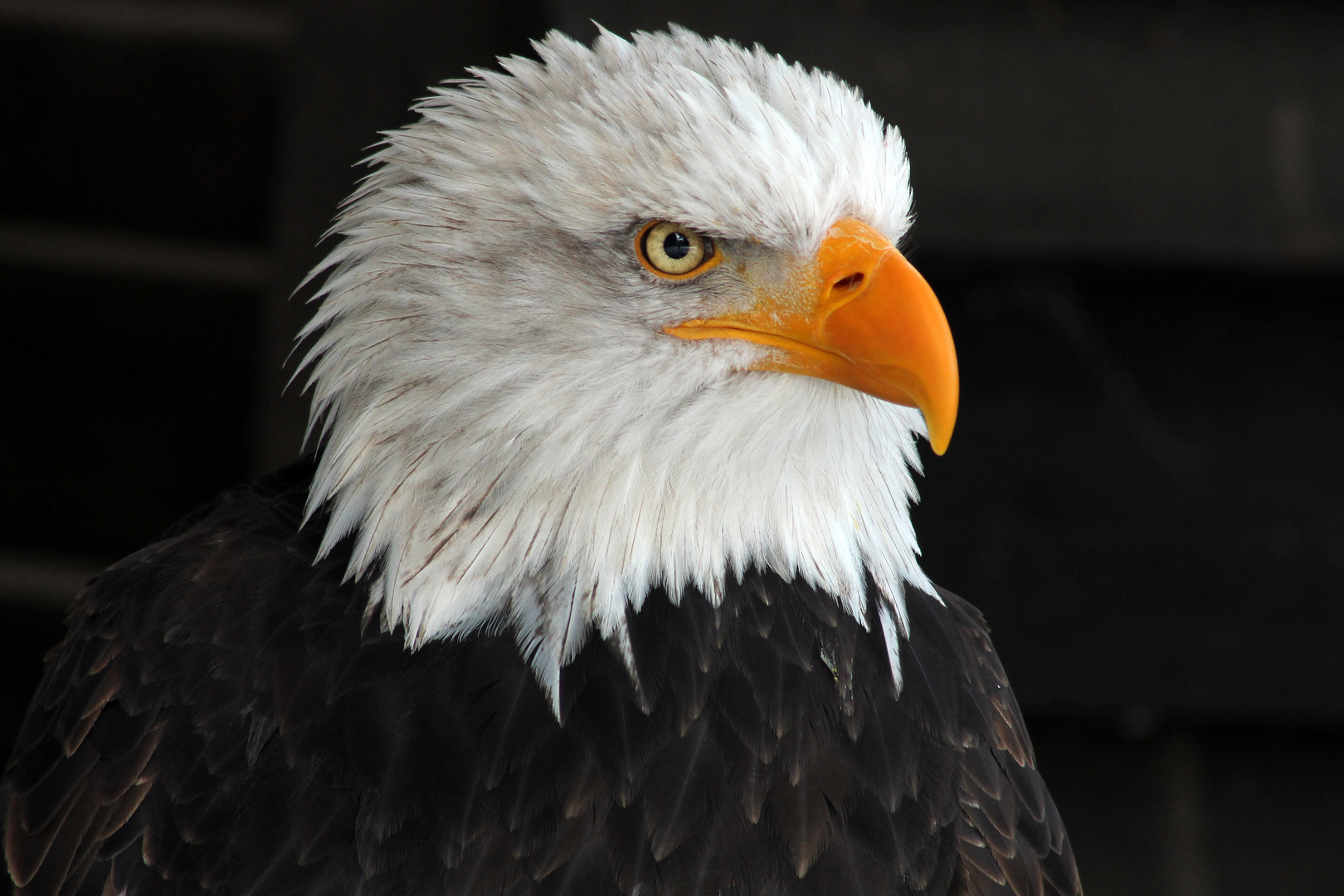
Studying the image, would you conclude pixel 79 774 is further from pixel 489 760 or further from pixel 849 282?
pixel 849 282

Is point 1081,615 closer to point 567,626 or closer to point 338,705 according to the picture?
point 567,626

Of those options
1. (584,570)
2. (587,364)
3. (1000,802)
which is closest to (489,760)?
(584,570)

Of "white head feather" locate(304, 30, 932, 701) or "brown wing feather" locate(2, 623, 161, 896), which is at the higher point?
"white head feather" locate(304, 30, 932, 701)

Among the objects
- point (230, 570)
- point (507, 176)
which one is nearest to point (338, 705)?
point (230, 570)

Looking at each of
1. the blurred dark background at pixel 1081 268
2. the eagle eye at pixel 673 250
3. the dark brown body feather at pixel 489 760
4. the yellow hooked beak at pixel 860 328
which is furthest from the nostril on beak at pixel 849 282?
the blurred dark background at pixel 1081 268

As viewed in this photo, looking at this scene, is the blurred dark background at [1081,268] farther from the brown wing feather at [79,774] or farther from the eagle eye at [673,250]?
the brown wing feather at [79,774]

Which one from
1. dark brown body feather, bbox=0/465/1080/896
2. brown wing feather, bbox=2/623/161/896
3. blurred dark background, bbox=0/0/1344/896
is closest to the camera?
dark brown body feather, bbox=0/465/1080/896

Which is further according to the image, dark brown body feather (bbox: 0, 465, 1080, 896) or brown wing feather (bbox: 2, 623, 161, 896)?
brown wing feather (bbox: 2, 623, 161, 896)

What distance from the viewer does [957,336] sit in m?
3.28

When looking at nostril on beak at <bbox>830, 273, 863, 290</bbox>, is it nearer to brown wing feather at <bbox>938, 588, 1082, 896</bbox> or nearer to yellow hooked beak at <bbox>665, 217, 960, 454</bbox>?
yellow hooked beak at <bbox>665, 217, 960, 454</bbox>

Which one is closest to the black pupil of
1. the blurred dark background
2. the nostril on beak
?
the nostril on beak

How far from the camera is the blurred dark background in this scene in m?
3.21

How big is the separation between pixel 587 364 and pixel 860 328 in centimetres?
37

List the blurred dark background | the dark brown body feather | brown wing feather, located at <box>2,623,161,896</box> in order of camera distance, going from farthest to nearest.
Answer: the blurred dark background, brown wing feather, located at <box>2,623,161,896</box>, the dark brown body feather
